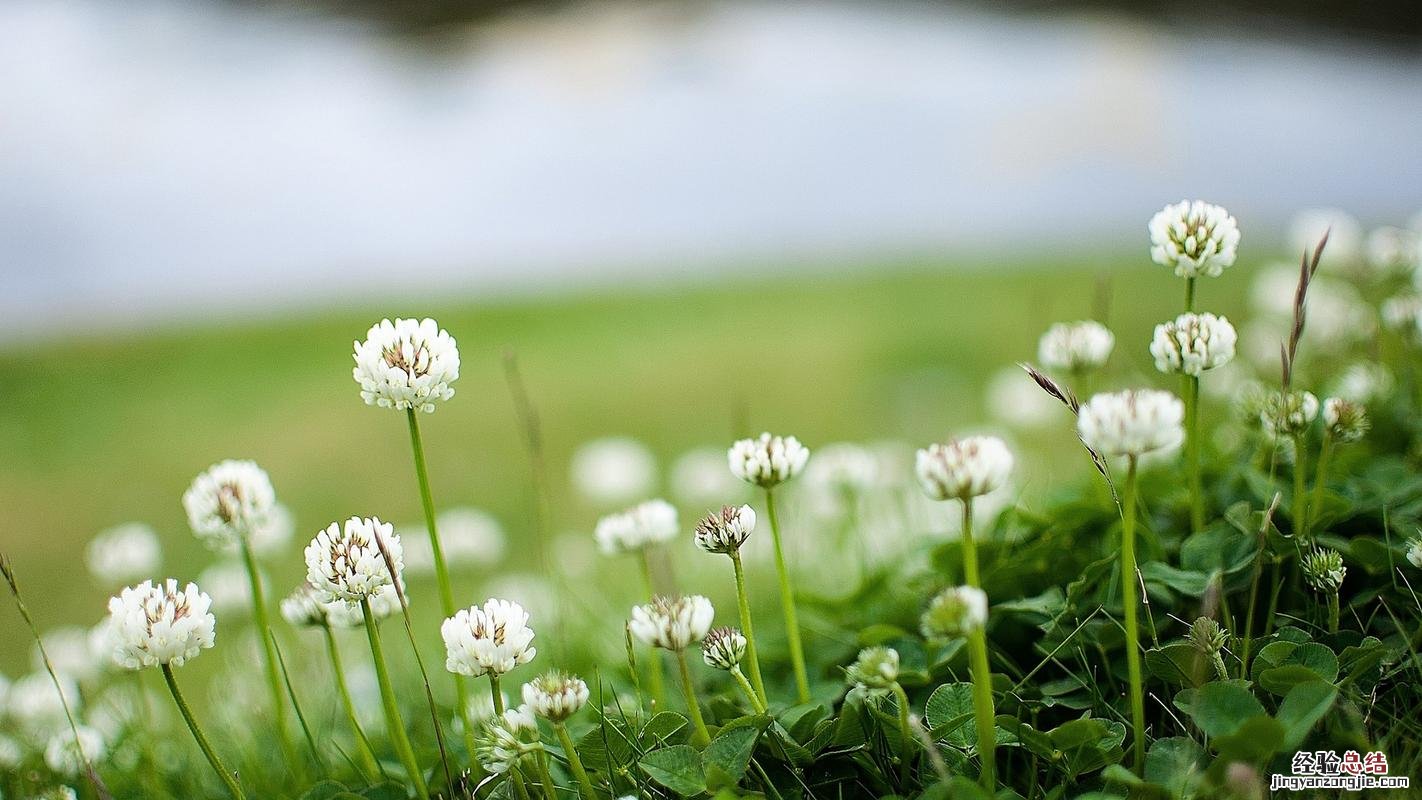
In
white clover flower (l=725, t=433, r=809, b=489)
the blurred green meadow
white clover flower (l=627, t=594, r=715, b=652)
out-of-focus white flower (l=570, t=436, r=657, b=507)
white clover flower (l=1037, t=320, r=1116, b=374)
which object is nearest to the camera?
white clover flower (l=627, t=594, r=715, b=652)

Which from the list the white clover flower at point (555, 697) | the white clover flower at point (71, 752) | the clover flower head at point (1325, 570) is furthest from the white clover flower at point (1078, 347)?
the white clover flower at point (71, 752)

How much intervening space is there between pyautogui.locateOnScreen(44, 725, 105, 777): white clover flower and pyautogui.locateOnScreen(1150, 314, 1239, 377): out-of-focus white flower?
4.48ft

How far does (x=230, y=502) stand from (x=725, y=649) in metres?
0.57

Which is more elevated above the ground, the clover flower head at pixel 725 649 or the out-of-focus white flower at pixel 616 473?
the clover flower head at pixel 725 649

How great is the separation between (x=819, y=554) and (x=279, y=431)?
9.81 feet

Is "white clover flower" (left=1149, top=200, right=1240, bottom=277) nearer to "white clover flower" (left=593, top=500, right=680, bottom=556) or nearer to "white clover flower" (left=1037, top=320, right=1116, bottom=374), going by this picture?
"white clover flower" (left=1037, top=320, right=1116, bottom=374)

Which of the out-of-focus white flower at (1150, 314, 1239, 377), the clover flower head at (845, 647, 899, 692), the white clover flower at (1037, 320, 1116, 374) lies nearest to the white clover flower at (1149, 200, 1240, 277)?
the out-of-focus white flower at (1150, 314, 1239, 377)

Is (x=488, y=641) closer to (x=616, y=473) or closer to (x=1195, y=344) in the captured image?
(x=1195, y=344)

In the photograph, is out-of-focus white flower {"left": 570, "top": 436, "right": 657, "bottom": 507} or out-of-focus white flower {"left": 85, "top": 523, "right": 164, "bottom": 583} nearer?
out-of-focus white flower {"left": 85, "top": 523, "right": 164, "bottom": 583}

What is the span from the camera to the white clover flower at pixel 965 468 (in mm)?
863

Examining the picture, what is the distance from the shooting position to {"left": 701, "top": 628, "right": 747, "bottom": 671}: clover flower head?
3.35ft

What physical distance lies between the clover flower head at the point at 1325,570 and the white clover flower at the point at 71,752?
146 cm

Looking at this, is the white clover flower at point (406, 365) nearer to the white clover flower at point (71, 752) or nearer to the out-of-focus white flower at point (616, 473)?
the white clover flower at point (71, 752)

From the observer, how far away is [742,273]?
7438 mm
